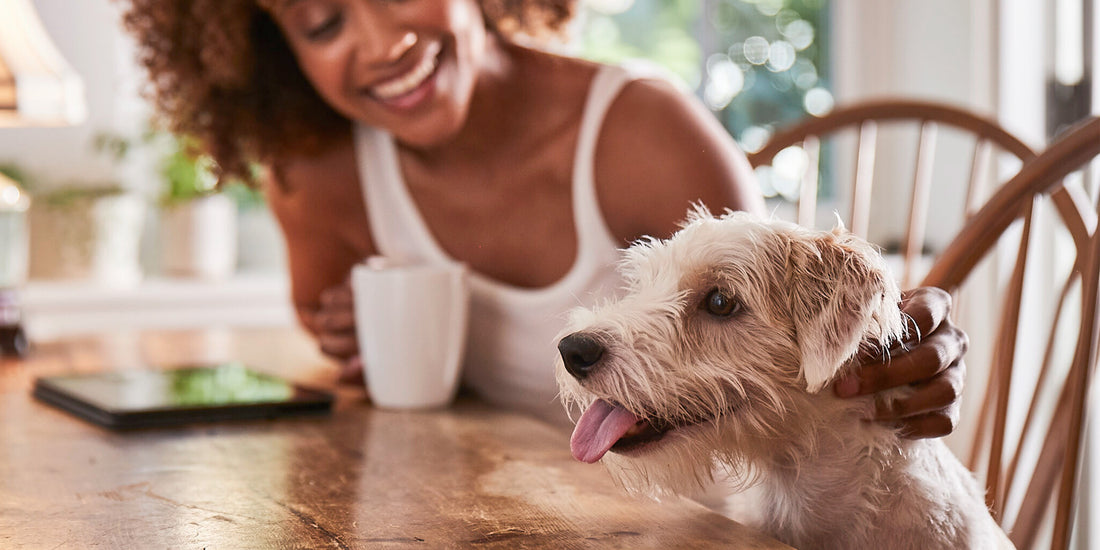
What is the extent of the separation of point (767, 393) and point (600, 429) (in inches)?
4.2

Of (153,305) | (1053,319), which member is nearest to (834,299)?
(1053,319)

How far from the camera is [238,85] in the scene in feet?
4.63

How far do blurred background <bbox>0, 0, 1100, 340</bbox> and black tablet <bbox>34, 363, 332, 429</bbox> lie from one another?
866 millimetres

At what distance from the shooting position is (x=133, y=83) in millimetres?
2605

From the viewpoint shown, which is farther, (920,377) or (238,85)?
(238,85)

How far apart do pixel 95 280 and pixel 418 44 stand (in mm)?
1601

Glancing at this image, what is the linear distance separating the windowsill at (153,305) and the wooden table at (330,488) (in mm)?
1214

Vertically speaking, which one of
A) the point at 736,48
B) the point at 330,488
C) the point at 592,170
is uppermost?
the point at 736,48

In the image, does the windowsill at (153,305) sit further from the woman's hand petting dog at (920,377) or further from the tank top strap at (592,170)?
the woman's hand petting dog at (920,377)

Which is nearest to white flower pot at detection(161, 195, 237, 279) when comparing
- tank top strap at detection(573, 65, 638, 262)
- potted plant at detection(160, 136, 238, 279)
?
potted plant at detection(160, 136, 238, 279)

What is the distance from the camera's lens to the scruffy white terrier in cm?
63

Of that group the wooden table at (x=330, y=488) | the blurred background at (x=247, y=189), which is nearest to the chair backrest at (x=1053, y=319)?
the wooden table at (x=330, y=488)

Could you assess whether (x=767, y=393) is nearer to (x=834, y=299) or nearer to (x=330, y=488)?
(x=834, y=299)

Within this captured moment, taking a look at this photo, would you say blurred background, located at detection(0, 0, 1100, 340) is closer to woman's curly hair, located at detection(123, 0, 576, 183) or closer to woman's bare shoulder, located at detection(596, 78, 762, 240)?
woman's curly hair, located at detection(123, 0, 576, 183)
